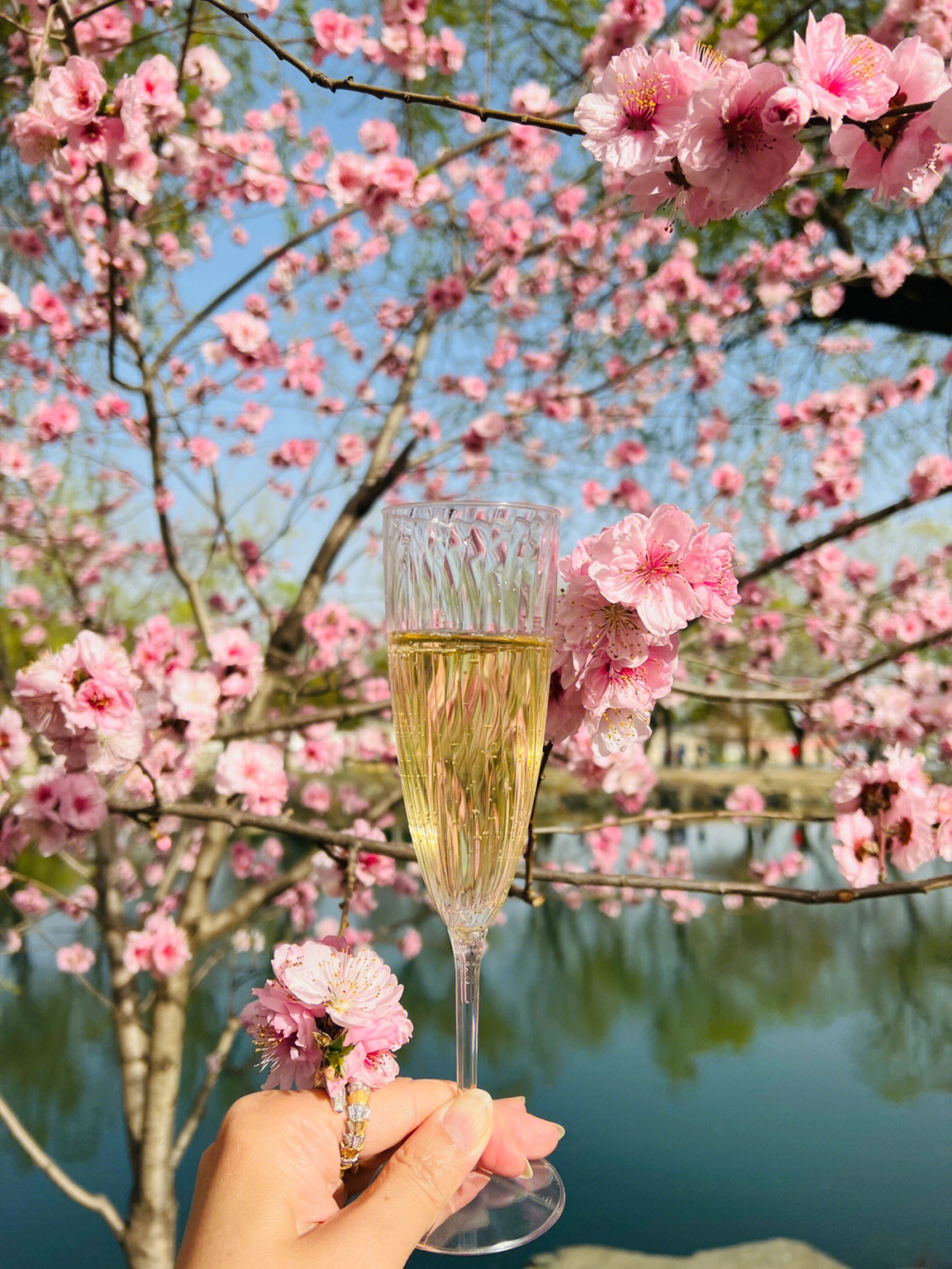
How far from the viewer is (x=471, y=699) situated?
959mm

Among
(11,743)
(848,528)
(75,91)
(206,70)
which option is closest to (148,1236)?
(11,743)

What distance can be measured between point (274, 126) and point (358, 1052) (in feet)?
14.9

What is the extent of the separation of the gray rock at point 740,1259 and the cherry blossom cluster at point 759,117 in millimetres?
4690

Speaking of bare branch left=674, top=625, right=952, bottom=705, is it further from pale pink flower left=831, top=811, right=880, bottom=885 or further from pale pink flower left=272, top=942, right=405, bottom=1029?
pale pink flower left=272, top=942, right=405, bottom=1029

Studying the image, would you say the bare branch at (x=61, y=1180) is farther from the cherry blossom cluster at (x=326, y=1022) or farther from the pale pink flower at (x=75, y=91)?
the pale pink flower at (x=75, y=91)

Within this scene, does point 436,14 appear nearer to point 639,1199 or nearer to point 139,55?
point 139,55

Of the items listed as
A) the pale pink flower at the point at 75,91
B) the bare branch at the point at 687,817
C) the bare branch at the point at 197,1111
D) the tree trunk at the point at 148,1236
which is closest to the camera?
the bare branch at the point at 687,817

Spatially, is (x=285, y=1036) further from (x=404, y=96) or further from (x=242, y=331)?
(x=242, y=331)

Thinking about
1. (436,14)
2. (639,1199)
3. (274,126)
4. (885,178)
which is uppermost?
(436,14)

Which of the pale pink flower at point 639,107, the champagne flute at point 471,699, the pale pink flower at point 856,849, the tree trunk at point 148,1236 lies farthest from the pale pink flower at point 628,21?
the tree trunk at point 148,1236

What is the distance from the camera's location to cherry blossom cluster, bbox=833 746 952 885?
5.33 ft

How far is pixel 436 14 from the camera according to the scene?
5074 mm

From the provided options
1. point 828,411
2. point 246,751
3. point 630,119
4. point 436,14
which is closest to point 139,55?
point 436,14

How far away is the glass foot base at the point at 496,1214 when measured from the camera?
95 cm
